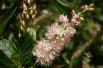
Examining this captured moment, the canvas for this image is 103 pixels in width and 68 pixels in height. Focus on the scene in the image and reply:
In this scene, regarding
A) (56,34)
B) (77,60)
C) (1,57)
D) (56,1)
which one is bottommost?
(77,60)

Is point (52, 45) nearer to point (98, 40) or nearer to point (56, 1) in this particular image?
point (56, 1)

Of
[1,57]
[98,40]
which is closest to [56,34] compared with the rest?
[1,57]

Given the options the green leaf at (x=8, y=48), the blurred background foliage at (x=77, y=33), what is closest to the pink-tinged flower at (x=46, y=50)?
the green leaf at (x=8, y=48)

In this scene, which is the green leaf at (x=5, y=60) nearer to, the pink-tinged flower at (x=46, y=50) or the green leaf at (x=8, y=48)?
the green leaf at (x=8, y=48)

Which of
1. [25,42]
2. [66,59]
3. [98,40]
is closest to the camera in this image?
[25,42]

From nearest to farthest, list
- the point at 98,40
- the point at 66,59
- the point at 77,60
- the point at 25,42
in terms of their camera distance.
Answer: the point at 25,42
the point at 66,59
the point at 77,60
the point at 98,40

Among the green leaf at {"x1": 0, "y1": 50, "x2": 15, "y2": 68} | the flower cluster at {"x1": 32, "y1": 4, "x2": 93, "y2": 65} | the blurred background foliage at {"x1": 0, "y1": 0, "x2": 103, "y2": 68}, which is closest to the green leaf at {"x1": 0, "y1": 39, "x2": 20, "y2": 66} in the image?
the green leaf at {"x1": 0, "y1": 50, "x2": 15, "y2": 68}

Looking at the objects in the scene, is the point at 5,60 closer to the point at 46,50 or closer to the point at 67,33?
the point at 46,50
